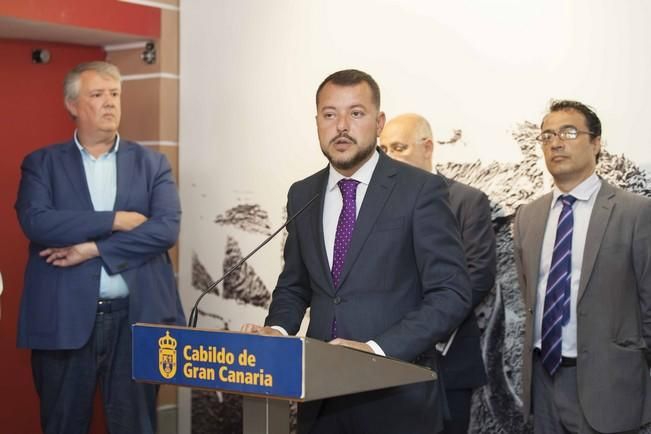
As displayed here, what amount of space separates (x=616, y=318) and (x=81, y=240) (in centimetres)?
234

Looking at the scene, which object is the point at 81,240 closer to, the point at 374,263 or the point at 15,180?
the point at 15,180

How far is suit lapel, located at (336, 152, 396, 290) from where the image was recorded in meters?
2.94

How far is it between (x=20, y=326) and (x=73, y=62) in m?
1.96

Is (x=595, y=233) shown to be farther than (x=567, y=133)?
No

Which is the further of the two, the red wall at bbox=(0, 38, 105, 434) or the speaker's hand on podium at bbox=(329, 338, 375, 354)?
the red wall at bbox=(0, 38, 105, 434)

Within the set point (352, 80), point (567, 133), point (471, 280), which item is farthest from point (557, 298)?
point (352, 80)

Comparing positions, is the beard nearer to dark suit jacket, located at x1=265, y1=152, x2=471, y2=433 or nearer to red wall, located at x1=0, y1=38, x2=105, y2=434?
→ dark suit jacket, located at x1=265, y1=152, x2=471, y2=433

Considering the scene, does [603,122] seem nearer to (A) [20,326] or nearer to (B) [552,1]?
(B) [552,1]

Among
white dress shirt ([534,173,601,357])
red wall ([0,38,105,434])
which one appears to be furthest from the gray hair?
white dress shirt ([534,173,601,357])

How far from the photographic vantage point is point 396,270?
2.94m

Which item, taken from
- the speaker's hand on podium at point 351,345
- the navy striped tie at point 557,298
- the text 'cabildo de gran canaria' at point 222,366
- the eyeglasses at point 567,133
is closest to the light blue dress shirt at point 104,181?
the navy striped tie at point 557,298

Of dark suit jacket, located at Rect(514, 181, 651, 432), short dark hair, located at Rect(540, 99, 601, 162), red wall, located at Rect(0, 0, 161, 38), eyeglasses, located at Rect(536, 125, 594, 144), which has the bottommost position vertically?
dark suit jacket, located at Rect(514, 181, 651, 432)

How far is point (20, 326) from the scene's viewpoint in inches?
178

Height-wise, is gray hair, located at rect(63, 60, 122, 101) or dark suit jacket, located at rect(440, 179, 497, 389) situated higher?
gray hair, located at rect(63, 60, 122, 101)
